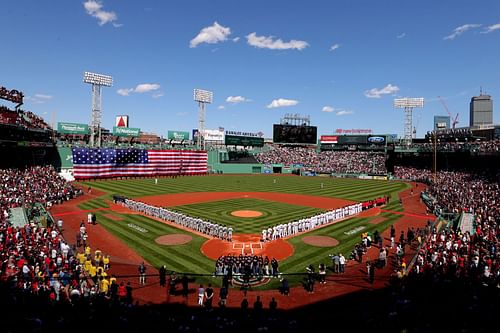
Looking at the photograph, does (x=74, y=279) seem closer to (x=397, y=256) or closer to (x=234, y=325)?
(x=234, y=325)

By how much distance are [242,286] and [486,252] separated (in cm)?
1355

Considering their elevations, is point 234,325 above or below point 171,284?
above

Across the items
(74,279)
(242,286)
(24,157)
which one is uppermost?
(24,157)

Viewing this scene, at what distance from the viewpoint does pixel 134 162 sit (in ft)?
217

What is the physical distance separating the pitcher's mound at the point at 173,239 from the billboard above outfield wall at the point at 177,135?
6656 centimetres

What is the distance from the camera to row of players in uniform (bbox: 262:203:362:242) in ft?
79.8

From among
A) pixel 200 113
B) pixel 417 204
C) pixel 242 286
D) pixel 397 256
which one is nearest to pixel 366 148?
pixel 200 113

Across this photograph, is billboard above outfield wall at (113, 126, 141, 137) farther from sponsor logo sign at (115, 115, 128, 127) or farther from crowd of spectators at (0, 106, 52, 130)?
crowd of spectators at (0, 106, 52, 130)

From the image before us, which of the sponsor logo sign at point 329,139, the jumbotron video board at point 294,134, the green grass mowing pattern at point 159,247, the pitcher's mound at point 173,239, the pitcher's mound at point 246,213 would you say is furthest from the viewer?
the sponsor logo sign at point 329,139

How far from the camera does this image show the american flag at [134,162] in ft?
193

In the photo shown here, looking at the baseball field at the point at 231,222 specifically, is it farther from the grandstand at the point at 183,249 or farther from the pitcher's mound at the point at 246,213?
the grandstand at the point at 183,249

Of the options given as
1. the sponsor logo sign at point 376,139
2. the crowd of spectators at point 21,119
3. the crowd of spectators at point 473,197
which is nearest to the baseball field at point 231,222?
the crowd of spectators at point 473,197

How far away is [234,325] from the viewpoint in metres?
9.63

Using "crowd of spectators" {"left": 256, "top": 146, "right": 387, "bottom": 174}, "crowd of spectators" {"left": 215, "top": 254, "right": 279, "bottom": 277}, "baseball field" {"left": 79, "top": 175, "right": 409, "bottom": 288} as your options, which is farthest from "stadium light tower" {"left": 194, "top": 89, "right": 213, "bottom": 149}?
"crowd of spectators" {"left": 215, "top": 254, "right": 279, "bottom": 277}
